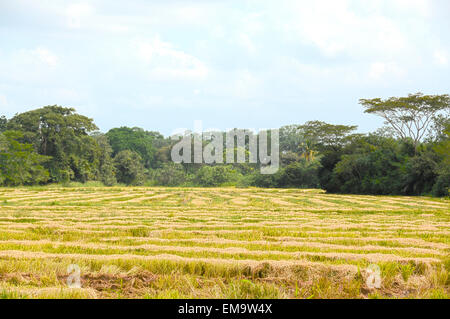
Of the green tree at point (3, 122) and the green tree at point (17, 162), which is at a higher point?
the green tree at point (3, 122)

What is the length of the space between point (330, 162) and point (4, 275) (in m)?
35.1

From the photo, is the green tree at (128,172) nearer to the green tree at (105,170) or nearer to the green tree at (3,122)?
the green tree at (105,170)

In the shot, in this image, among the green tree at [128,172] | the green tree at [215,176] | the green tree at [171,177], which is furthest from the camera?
the green tree at [128,172]

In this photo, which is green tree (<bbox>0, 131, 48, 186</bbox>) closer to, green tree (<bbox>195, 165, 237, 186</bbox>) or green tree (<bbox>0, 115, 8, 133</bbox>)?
green tree (<bbox>0, 115, 8, 133</bbox>)

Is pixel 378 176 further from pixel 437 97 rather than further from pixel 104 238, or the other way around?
pixel 104 238

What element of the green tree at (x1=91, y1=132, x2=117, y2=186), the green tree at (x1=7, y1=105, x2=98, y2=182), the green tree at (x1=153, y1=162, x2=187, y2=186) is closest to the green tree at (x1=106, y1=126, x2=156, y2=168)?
the green tree at (x1=153, y1=162, x2=187, y2=186)

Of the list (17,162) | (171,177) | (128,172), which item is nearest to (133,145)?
(128,172)

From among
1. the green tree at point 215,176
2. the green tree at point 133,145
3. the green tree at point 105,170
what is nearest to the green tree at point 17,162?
the green tree at point 105,170

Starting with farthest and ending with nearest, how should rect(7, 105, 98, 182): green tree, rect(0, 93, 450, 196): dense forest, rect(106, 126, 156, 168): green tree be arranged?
1. rect(106, 126, 156, 168): green tree
2. rect(7, 105, 98, 182): green tree
3. rect(0, 93, 450, 196): dense forest

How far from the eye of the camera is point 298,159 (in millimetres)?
53906

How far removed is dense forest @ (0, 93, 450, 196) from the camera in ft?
98.6

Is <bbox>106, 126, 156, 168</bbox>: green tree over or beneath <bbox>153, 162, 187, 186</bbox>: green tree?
over

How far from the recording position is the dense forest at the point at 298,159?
3006 centimetres
